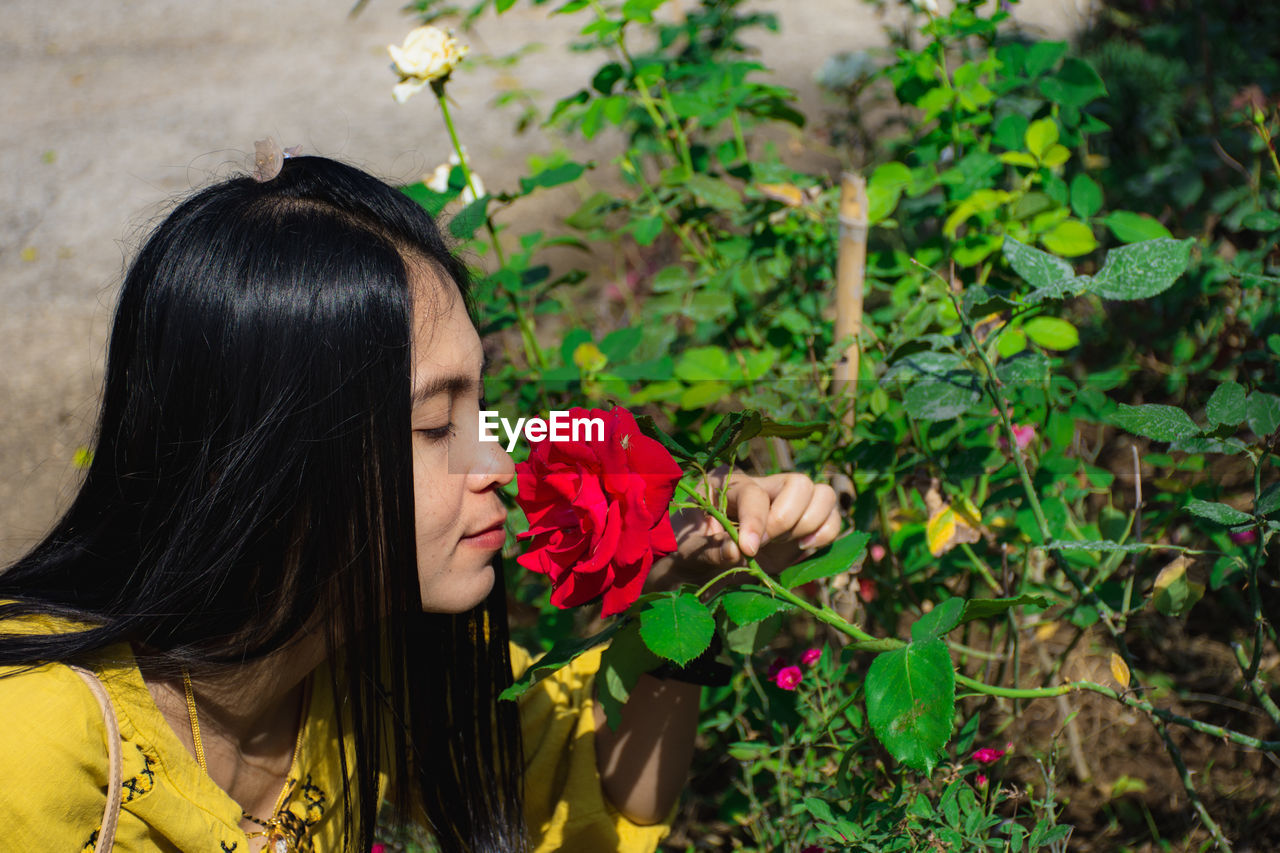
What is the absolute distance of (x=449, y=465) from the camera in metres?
1.02

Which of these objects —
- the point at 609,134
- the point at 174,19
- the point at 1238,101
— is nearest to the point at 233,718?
the point at 1238,101

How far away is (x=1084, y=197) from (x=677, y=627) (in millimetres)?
969

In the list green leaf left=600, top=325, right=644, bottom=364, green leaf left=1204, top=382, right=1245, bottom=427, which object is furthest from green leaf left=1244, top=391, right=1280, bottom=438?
green leaf left=600, top=325, right=644, bottom=364

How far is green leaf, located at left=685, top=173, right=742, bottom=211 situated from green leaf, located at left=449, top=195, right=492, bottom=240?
14.3 inches

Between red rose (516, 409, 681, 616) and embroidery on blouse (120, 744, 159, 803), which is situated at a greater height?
red rose (516, 409, 681, 616)

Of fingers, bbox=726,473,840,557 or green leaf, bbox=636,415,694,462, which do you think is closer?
green leaf, bbox=636,415,694,462

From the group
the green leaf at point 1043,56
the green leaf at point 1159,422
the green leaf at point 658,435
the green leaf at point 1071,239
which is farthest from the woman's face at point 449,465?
the green leaf at point 1043,56

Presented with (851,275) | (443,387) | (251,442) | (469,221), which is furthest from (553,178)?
(251,442)

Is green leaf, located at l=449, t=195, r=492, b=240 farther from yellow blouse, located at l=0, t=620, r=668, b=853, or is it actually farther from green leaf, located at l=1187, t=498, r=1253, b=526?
green leaf, located at l=1187, t=498, r=1253, b=526

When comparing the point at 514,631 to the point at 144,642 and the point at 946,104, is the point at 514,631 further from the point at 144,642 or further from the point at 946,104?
the point at 946,104

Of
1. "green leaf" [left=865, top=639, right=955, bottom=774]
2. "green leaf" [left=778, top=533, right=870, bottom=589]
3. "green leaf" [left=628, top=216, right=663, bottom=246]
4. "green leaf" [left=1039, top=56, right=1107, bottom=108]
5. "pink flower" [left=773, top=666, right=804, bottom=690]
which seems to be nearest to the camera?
"green leaf" [left=865, top=639, right=955, bottom=774]

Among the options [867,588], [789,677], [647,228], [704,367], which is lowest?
[867,588]

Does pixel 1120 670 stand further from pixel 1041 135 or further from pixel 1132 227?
pixel 1041 135

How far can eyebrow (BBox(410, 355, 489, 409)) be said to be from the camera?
100 centimetres
